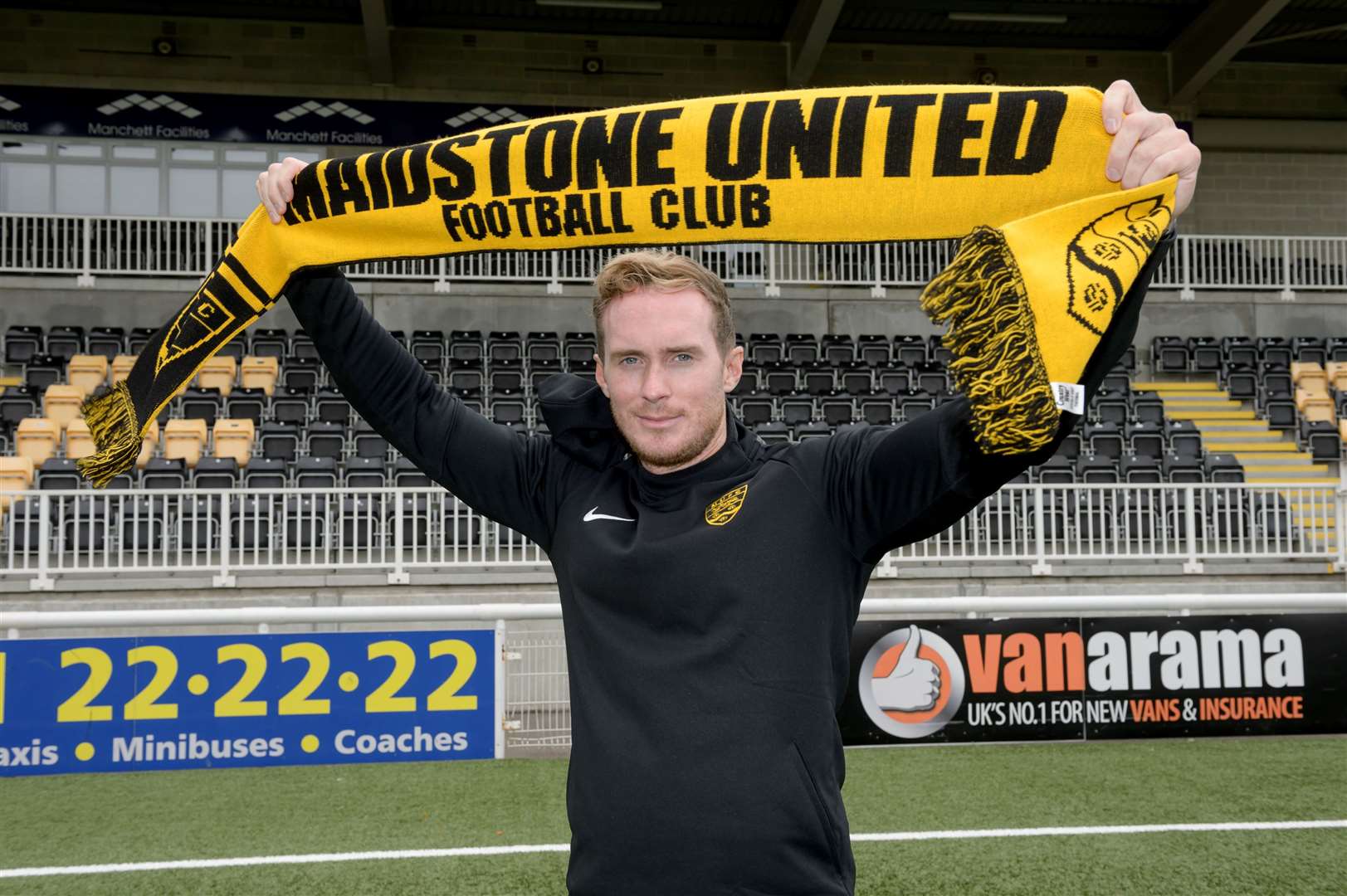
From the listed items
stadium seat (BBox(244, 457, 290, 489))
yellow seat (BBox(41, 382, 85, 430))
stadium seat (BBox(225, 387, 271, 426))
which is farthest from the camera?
stadium seat (BBox(225, 387, 271, 426))

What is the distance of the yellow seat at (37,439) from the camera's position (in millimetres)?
13570

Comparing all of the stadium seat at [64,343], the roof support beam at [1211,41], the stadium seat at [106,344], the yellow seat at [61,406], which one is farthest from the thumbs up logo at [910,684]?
the roof support beam at [1211,41]

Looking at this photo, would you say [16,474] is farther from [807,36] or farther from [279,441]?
[807,36]

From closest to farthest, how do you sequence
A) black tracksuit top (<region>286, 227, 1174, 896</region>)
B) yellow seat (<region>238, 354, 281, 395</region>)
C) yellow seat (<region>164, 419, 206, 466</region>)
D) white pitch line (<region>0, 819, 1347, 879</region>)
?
black tracksuit top (<region>286, 227, 1174, 896</region>) < white pitch line (<region>0, 819, 1347, 879</region>) < yellow seat (<region>164, 419, 206, 466</region>) < yellow seat (<region>238, 354, 281, 395</region>)

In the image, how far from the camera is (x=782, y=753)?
5.92 ft

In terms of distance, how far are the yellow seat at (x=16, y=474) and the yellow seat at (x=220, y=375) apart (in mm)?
3097

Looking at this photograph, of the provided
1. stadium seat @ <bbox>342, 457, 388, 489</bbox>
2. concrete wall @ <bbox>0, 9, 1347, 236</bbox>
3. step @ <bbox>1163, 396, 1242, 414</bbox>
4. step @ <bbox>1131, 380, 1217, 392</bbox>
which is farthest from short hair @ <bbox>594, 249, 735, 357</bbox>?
concrete wall @ <bbox>0, 9, 1347, 236</bbox>

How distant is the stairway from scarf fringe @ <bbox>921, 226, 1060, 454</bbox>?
1347cm

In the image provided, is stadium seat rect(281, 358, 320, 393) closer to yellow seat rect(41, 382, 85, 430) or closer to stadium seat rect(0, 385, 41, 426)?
yellow seat rect(41, 382, 85, 430)

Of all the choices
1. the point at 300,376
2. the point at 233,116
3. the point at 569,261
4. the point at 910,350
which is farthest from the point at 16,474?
the point at 910,350

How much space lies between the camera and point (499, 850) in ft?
19.1

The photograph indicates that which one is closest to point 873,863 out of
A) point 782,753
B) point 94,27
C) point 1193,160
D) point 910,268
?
point 782,753

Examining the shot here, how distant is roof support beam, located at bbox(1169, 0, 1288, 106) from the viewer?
20125 millimetres

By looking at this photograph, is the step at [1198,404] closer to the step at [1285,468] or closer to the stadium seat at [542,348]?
the step at [1285,468]
